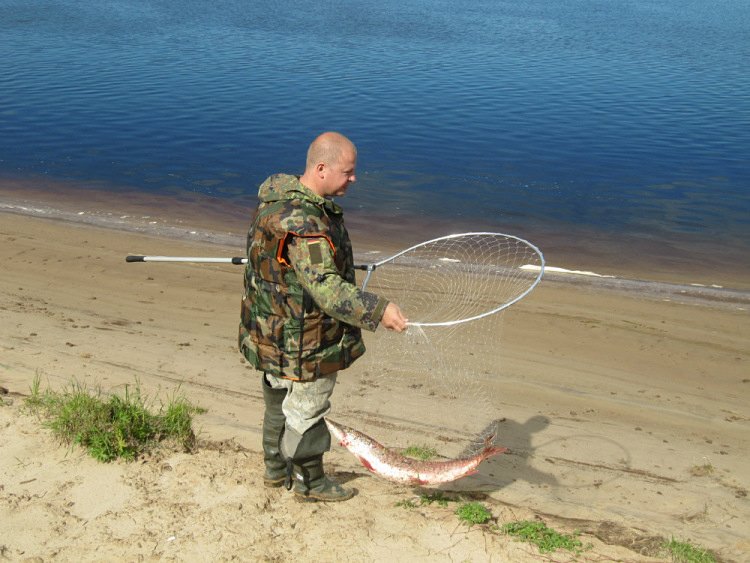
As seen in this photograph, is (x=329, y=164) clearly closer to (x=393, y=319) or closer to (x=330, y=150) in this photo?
(x=330, y=150)

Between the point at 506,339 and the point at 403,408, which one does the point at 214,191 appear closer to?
the point at 506,339

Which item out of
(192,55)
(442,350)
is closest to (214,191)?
(442,350)

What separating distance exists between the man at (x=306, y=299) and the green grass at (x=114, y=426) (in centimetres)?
93

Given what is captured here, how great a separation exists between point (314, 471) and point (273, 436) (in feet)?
0.94

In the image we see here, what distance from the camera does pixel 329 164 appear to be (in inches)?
Answer: 149

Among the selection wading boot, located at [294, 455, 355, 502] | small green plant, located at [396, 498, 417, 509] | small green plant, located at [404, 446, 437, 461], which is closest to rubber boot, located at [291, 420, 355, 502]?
wading boot, located at [294, 455, 355, 502]

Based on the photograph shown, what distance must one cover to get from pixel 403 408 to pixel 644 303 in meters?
4.90

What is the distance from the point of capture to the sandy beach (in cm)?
423

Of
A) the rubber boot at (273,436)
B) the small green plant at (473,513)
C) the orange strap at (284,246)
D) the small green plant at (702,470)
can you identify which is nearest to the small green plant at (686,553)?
the small green plant at (473,513)

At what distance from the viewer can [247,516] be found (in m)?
4.36

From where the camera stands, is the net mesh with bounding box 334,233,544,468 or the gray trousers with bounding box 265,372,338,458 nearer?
the gray trousers with bounding box 265,372,338,458

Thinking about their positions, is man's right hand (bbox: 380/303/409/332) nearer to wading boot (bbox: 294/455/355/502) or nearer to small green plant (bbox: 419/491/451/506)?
wading boot (bbox: 294/455/355/502)

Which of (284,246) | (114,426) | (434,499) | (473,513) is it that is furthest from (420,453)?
(284,246)

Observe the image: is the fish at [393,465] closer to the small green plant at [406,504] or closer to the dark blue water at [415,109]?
the small green plant at [406,504]
